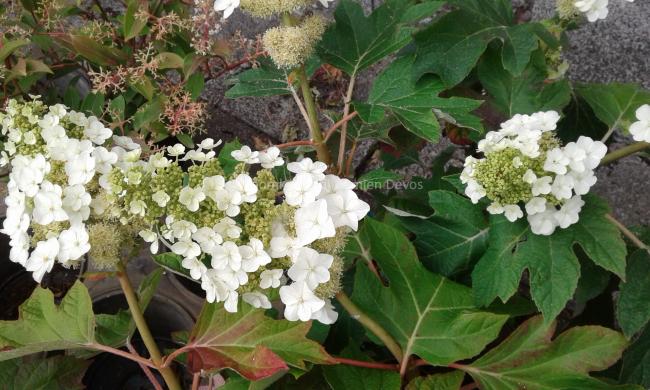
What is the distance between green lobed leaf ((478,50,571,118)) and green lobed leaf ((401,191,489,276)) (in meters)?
0.21

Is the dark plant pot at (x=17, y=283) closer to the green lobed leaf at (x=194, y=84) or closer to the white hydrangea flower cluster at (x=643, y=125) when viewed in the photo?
the green lobed leaf at (x=194, y=84)

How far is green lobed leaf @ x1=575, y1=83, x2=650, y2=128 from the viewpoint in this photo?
1045 mm

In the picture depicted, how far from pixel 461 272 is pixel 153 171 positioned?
1.90 feet

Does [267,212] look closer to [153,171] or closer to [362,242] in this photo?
[153,171]

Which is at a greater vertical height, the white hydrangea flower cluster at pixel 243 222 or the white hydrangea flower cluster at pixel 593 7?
the white hydrangea flower cluster at pixel 593 7

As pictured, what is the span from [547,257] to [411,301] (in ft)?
0.77

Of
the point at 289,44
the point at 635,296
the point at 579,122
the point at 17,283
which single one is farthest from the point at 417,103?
the point at 17,283

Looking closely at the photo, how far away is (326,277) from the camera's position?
0.73 m

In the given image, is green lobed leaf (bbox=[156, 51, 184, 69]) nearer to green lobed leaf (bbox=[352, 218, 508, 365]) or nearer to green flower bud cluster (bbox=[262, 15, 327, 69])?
green flower bud cluster (bbox=[262, 15, 327, 69])

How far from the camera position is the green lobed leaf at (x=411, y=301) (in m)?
0.99

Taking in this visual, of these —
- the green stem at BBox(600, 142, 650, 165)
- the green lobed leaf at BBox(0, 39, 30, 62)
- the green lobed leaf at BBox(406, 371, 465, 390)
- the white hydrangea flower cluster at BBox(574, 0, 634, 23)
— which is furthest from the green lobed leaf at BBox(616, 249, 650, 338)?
the green lobed leaf at BBox(0, 39, 30, 62)

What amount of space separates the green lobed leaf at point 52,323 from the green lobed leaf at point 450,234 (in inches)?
22.1

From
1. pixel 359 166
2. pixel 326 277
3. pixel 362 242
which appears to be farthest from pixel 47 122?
pixel 359 166

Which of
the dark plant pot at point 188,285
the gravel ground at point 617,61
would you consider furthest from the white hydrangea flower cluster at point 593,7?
the dark plant pot at point 188,285
